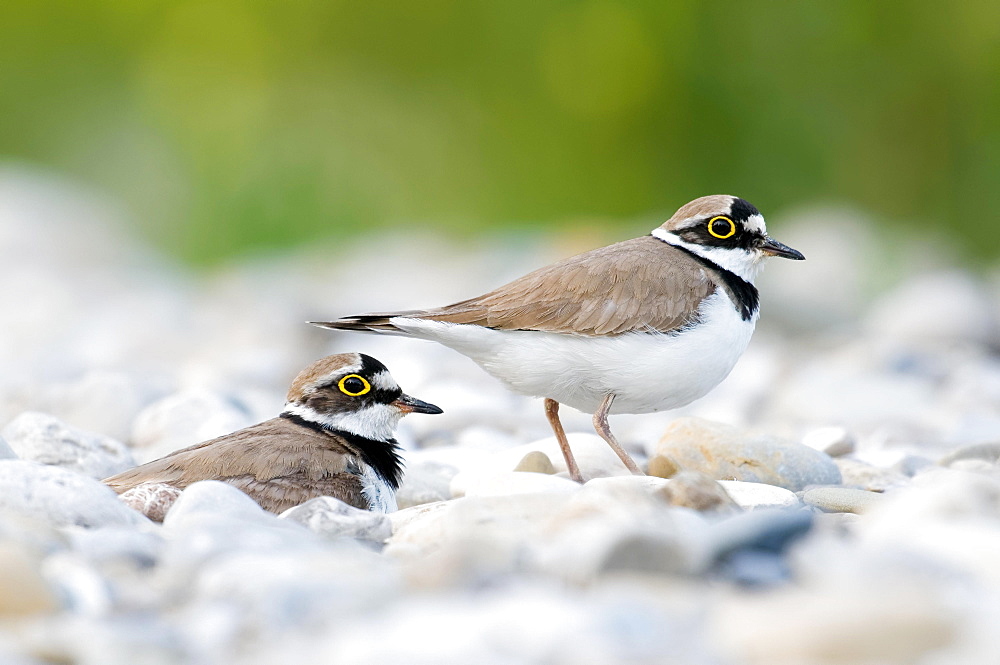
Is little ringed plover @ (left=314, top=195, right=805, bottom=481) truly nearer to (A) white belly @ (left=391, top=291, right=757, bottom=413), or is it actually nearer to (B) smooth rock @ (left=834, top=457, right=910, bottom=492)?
(A) white belly @ (left=391, top=291, right=757, bottom=413)

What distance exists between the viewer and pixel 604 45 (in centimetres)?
1270

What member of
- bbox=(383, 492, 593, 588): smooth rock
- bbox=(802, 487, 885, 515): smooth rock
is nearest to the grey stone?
bbox=(383, 492, 593, 588): smooth rock

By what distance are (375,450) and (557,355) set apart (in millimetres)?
817

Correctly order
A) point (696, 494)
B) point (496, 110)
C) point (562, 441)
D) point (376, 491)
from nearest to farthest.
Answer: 1. point (696, 494)
2. point (376, 491)
3. point (562, 441)
4. point (496, 110)

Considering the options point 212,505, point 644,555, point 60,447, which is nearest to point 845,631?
point 644,555

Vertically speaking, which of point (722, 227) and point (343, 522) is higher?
point (722, 227)

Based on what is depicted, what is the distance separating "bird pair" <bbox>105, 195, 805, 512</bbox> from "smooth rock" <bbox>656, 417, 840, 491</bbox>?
18cm

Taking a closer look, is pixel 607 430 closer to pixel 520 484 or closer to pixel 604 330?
pixel 604 330

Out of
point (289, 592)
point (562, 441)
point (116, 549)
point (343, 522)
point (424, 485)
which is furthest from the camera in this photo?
point (424, 485)

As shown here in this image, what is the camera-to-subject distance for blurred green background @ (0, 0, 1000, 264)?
12219mm

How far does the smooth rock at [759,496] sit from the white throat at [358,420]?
4.73ft

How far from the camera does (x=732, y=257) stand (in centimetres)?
491

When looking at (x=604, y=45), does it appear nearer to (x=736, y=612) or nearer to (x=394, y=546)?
(x=394, y=546)

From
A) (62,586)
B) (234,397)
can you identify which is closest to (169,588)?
(62,586)
